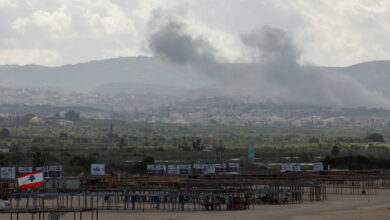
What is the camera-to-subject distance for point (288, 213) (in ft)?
190

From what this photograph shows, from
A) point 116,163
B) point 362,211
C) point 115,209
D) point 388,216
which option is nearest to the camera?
point 388,216

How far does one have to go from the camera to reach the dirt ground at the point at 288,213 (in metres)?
54.0

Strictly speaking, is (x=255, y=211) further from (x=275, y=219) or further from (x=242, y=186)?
(x=242, y=186)

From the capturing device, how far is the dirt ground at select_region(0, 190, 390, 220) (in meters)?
54.0

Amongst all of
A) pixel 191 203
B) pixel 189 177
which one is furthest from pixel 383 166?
pixel 191 203

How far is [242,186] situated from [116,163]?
144ft

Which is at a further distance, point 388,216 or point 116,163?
point 116,163

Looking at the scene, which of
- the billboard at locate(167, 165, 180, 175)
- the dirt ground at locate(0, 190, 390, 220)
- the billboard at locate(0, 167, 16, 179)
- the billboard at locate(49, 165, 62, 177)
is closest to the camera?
the dirt ground at locate(0, 190, 390, 220)

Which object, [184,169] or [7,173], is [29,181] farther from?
[184,169]

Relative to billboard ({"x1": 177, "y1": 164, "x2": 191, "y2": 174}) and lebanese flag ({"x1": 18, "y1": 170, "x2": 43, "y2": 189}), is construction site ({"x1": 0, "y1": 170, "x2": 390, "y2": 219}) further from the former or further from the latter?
billboard ({"x1": 177, "y1": 164, "x2": 191, "y2": 174})

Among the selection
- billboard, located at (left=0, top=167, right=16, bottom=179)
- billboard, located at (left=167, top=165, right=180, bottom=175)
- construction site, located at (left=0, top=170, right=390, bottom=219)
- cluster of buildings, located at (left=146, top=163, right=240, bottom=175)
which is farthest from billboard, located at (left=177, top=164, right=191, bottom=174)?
billboard, located at (left=0, top=167, right=16, bottom=179)

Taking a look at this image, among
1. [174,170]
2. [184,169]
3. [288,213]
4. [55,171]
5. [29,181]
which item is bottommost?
[288,213]

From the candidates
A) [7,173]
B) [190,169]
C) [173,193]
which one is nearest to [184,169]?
[190,169]

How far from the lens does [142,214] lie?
5847cm
